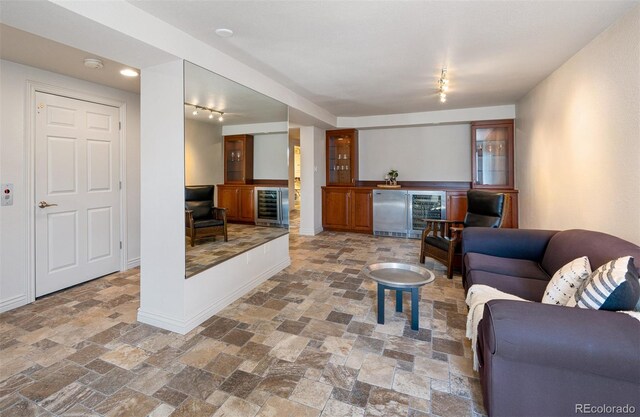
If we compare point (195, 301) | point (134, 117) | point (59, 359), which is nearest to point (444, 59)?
point (195, 301)

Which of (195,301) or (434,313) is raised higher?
(195,301)

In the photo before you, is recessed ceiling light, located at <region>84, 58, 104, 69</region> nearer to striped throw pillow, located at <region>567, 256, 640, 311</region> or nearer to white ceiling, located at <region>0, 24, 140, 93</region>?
white ceiling, located at <region>0, 24, 140, 93</region>

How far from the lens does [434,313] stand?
2.84 meters

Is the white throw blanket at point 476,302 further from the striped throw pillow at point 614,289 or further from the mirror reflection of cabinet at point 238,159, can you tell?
the mirror reflection of cabinet at point 238,159

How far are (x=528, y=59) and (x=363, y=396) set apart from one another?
3425 millimetres

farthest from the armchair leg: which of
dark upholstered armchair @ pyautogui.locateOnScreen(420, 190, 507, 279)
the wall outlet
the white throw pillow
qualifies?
the wall outlet

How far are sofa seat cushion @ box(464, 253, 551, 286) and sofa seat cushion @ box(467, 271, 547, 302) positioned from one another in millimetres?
76

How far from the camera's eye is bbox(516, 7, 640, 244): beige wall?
2207 mm

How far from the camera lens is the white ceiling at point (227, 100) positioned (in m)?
2.61

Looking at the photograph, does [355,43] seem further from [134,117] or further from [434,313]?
[134,117]

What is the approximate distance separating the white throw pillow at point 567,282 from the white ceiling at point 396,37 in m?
1.74

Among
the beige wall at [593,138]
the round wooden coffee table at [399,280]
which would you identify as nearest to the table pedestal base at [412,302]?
the round wooden coffee table at [399,280]

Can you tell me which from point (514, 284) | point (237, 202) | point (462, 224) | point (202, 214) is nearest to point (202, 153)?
point (202, 214)

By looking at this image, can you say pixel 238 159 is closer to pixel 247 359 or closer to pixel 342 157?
pixel 247 359
